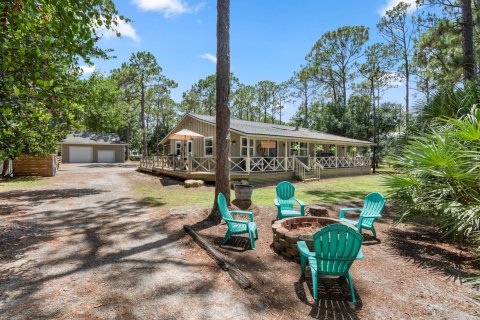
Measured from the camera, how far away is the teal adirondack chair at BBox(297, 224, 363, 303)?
11.2 feet

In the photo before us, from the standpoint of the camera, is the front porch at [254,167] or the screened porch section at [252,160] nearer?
the front porch at [254,167]

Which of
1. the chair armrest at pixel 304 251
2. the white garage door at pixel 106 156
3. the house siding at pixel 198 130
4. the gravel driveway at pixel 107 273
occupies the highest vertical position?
the house siding at pixel 198 130

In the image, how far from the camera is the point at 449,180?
4.40 meters

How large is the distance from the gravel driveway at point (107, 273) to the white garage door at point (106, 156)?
30348 millimetres

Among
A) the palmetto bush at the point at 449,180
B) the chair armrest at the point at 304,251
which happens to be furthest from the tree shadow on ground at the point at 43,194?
the palmetto bush at the point at 449,180

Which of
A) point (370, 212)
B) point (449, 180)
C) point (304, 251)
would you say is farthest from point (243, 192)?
point (449, 180)

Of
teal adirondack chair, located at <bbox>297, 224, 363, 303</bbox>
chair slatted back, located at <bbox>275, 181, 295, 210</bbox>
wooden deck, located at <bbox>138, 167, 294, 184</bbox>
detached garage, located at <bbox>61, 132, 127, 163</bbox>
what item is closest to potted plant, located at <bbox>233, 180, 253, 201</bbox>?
chair slatted back, located at <bbox>275, 181, 295, 210</bbox>

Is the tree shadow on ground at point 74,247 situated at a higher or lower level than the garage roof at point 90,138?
lower

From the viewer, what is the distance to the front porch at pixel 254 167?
48.2 feet

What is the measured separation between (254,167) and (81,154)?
28.6 m

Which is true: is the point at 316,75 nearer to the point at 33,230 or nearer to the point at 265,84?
the point at 265,84

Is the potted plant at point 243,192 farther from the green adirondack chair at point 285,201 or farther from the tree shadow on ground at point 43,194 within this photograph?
the tree shadow on ground at point 43,194

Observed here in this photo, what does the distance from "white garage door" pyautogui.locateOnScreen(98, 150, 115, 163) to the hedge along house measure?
1649 cm

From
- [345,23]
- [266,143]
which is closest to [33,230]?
[266,143]
